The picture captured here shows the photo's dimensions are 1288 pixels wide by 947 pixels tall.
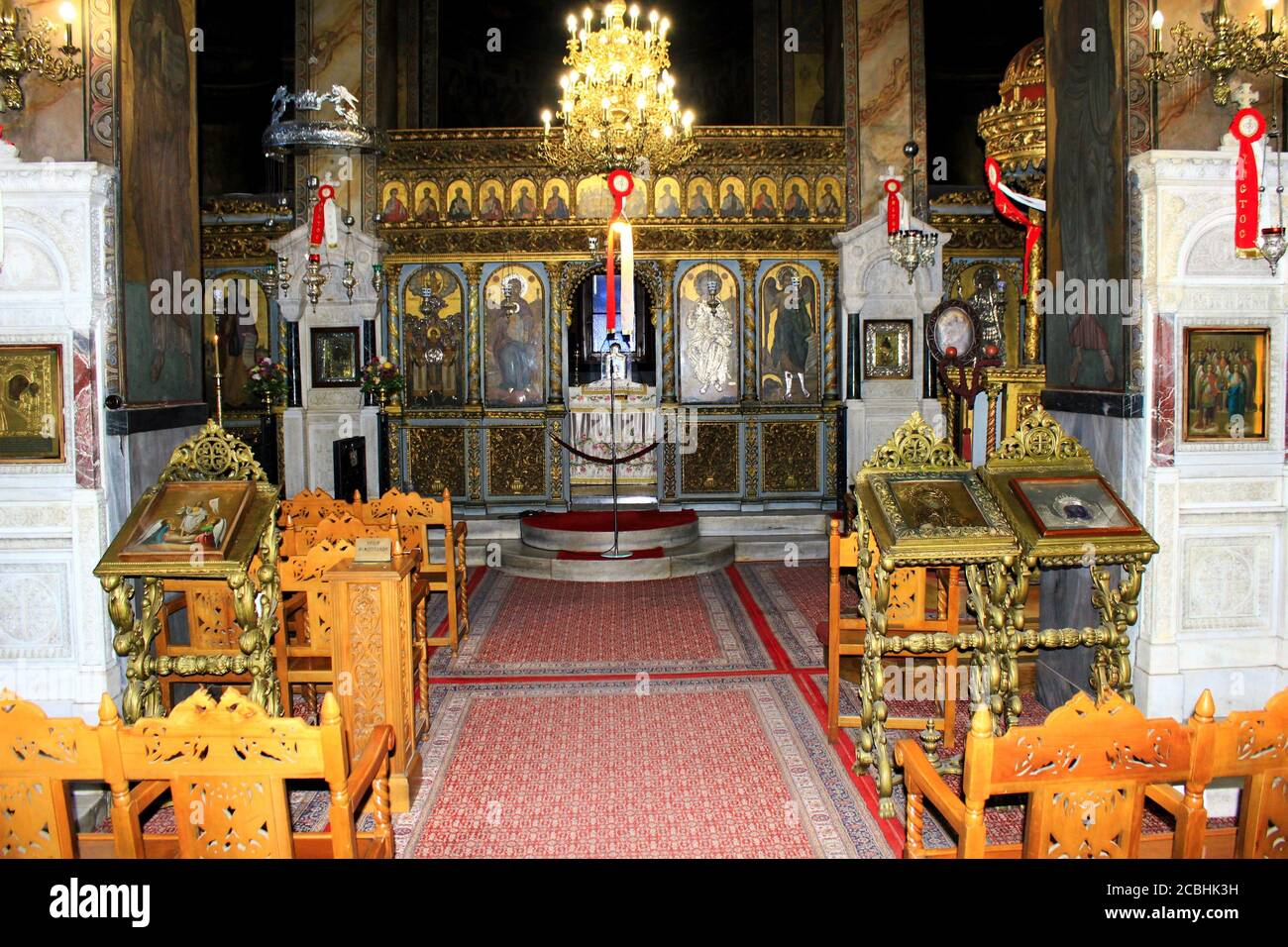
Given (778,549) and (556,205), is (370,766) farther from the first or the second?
(556,205)

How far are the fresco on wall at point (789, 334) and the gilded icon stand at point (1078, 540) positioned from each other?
284 inches

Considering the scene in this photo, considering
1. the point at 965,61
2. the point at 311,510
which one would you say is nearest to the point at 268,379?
the point at 311,510

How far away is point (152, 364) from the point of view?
16.6 feet

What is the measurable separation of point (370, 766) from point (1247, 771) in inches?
90.8

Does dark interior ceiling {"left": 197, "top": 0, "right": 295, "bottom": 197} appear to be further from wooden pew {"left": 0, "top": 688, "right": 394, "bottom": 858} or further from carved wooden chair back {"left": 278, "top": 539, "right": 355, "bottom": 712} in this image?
wooden pew {"left": 0, "top": 688, "right": 394, "bottom": 858}

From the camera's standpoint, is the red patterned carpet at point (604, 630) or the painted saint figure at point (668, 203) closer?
the red patterned carpet at point (604, 630)

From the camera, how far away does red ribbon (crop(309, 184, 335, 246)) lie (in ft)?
32.2

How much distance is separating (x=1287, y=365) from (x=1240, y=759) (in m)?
3.07

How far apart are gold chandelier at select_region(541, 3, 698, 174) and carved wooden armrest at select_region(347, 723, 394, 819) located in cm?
640

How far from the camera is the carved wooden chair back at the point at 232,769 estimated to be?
235 cm

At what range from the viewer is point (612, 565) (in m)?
8.97

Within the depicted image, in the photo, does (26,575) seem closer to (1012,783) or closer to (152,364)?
(152,364)

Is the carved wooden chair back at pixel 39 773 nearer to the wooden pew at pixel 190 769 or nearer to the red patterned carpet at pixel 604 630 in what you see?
the wooden pew at pixel 190 769

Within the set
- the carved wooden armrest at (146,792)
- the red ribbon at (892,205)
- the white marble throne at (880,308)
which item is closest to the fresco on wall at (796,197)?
the white marble throne at (880,308)
